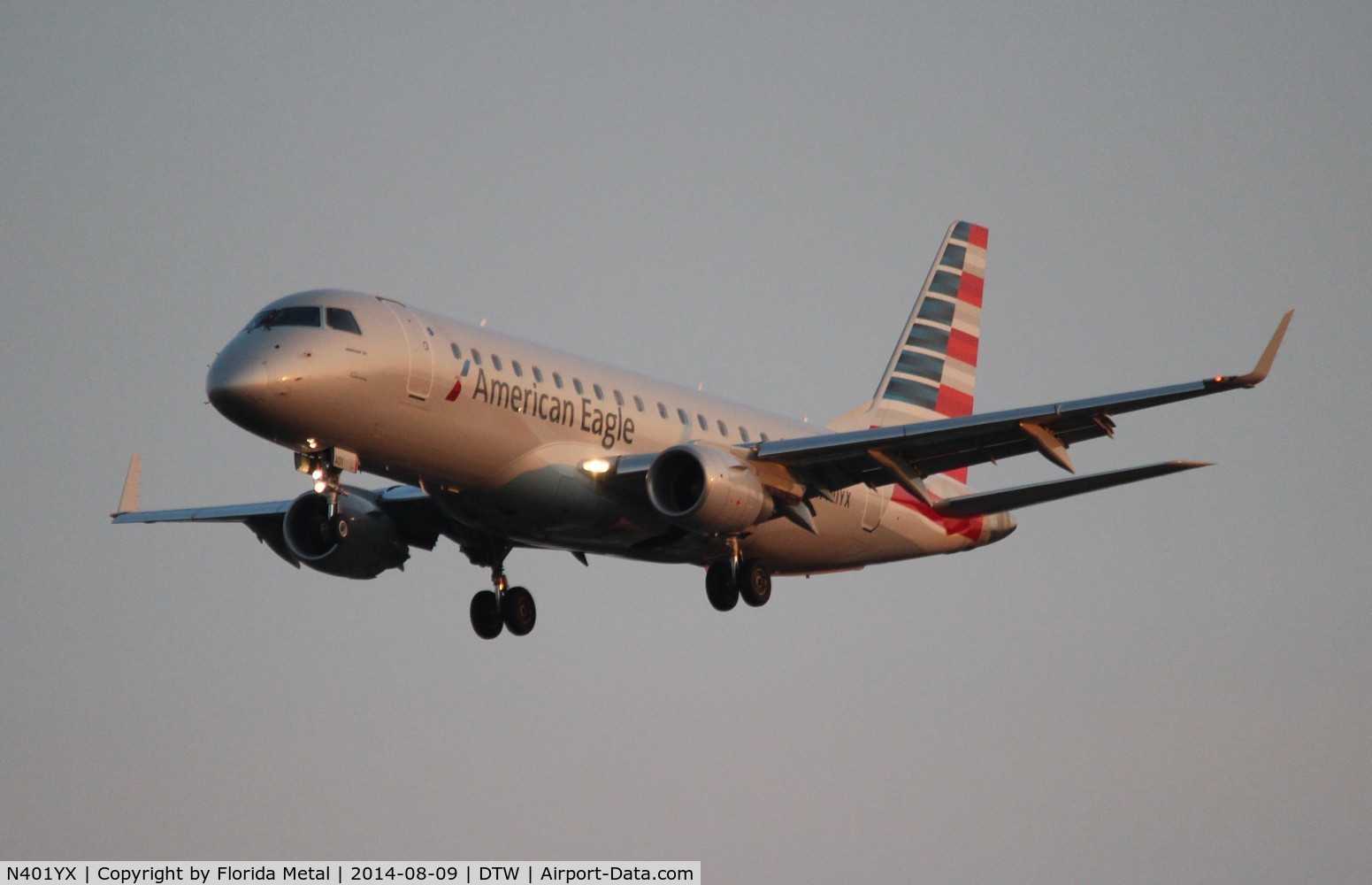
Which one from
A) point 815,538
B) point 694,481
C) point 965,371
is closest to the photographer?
point 694,481

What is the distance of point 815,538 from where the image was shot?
4103 centimetres

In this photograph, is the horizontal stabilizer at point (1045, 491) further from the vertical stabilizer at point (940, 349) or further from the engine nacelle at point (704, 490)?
the engine nacelle at point (704, 490)

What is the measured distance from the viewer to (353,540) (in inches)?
1588

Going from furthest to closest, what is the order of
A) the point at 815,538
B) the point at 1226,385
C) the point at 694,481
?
the point at 815,538, the point at 694,481, the point at 1226,385

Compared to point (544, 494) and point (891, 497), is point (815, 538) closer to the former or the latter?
point (891, 497)

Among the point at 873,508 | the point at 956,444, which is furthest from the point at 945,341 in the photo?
the point at 956,444

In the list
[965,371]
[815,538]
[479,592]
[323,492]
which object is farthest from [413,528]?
[965,371]

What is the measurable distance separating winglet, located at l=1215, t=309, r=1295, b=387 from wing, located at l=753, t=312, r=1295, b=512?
0.64m

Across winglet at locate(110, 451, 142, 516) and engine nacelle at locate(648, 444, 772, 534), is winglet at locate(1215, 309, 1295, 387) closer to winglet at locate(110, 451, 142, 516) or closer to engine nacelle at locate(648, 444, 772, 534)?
engine nacelle at locate(648, 444, 772, 534)

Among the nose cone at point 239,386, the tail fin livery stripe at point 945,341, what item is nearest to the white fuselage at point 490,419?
the nose cone at point 239,386

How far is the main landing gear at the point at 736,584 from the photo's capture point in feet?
128

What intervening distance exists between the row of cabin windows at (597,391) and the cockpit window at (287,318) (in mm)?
2380

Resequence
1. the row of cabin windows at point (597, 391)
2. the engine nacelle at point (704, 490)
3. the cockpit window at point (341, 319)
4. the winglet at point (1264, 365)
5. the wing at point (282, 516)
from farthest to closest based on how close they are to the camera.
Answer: the wing at point (282, 516), the engine nacelle at point (704, 490), the row of cabin windows at point (597, 391), the cockpit window at point (341, 319), the winglet at point (1264, 365)

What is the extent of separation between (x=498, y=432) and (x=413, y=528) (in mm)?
6975
